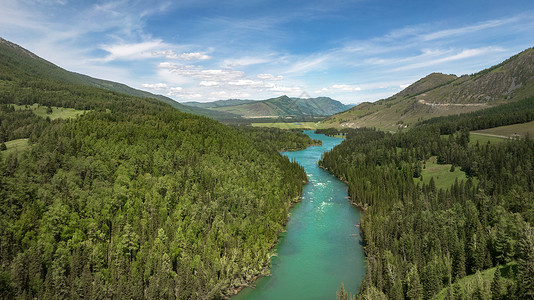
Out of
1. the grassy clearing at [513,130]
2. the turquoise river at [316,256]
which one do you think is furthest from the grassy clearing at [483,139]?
the turquoise river at [316,256]

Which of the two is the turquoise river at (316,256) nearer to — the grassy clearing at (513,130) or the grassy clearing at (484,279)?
the grassy clearing at (484,279)

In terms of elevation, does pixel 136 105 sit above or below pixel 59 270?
above

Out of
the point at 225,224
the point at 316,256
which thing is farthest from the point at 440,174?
the point at 225,224

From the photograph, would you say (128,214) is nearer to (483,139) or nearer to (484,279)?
(484,279)

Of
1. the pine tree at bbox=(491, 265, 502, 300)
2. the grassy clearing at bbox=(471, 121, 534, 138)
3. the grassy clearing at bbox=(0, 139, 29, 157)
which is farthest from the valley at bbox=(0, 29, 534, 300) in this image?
the grassy clearing at bbox=(471, 121, 534, 138)

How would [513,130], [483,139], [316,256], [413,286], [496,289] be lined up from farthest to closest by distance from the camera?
[513,130] → [483,139] → [316,256] → [413,286] → [496,289]

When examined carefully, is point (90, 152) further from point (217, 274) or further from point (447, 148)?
point (447, 148)

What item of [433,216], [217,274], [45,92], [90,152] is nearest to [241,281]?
[217,274]
